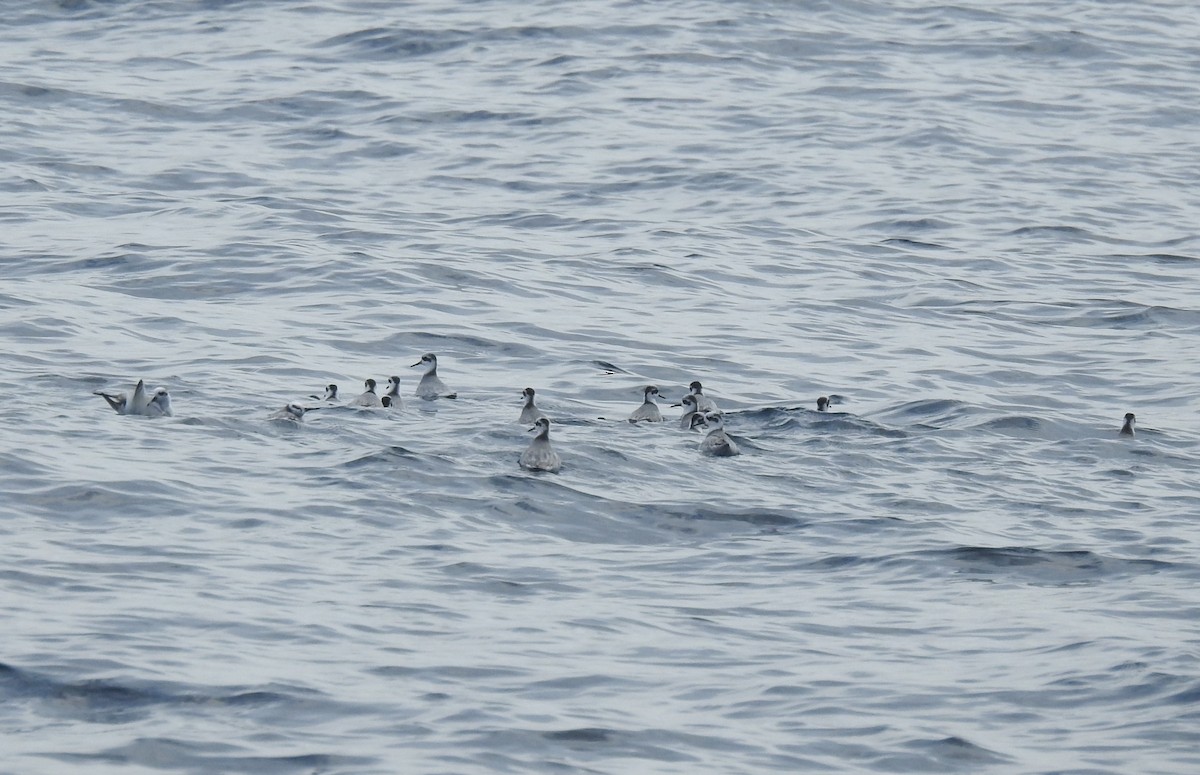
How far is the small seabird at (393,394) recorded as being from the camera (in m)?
17.2

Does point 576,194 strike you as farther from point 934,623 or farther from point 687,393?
point 934,623

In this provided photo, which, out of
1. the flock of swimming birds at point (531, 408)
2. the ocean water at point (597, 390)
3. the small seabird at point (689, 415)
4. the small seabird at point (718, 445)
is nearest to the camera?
the ocean water at point (597, 390)

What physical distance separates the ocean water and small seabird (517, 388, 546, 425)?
0.24m

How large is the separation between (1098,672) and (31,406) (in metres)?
9.78

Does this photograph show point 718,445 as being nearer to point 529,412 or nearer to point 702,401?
point 702,401

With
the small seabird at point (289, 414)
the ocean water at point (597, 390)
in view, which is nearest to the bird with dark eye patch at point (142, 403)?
the ocean water at point (597, 390)

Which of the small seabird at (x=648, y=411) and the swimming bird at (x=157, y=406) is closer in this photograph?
the swimming bird at (x=157, y=406)

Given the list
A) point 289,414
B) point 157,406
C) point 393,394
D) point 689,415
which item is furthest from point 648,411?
point 157,406

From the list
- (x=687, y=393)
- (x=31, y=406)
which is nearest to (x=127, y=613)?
(x=31, y=406)

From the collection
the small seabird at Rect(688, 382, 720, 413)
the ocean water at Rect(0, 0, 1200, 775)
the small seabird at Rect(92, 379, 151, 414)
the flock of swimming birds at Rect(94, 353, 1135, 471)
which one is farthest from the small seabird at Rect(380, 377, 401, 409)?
the small seabird at Rect(688, 382, 720, 413)

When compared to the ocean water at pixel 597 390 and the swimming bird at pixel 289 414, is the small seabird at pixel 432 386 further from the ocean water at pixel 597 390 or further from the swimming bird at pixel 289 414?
the swimming bird at pixel 289 414

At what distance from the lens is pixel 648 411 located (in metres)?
17.6

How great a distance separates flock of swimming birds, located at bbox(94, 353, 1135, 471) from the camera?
15438mm

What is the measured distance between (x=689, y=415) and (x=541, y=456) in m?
2.47
